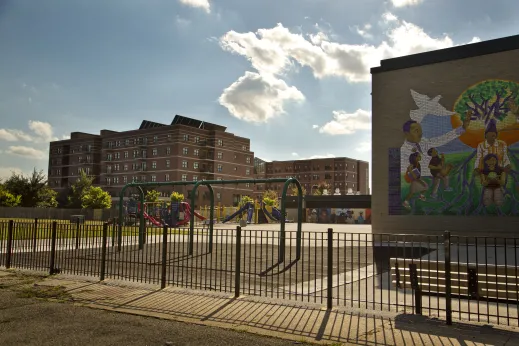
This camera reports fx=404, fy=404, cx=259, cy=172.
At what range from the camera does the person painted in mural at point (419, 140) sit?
2403 cm

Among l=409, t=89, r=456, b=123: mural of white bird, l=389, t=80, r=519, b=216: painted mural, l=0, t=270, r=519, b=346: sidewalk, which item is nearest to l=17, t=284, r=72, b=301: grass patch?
l=0, t=270, r=519, b=346: sidewalk

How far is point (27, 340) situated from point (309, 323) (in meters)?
4.37

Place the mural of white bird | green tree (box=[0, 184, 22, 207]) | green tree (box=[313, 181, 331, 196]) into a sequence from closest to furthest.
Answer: the mural of white bird
green tree (box=[0, 184, 22, 207])
green tree (box=[313, 181, 331, 196])

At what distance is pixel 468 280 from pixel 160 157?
85.0 m

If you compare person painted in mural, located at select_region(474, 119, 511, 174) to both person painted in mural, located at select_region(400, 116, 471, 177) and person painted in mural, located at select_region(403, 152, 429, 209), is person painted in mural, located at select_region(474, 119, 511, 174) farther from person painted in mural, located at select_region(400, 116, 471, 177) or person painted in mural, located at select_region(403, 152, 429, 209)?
person painted in mural, located at select_region(403, 152, 429, 209)

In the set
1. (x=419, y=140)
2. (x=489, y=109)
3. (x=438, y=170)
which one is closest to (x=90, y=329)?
(x=438, y=170)

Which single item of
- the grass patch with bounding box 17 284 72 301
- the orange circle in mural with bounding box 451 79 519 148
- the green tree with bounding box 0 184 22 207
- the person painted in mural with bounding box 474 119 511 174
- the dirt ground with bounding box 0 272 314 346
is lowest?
the grass patch with bounding box 17 284 72 301

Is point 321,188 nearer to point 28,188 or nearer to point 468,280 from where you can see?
point 28,188

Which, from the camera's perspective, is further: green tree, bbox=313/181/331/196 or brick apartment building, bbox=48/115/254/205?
green tree, bbox=313/181/331/196

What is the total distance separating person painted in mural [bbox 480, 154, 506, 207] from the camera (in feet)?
74.1

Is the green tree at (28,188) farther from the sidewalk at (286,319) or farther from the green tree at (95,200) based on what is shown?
the sidewalk at (286,319)

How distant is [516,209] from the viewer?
873 inches

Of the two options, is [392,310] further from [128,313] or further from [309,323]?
[128,313]

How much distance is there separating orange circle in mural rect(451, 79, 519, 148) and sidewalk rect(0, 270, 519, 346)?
63.9 ft
